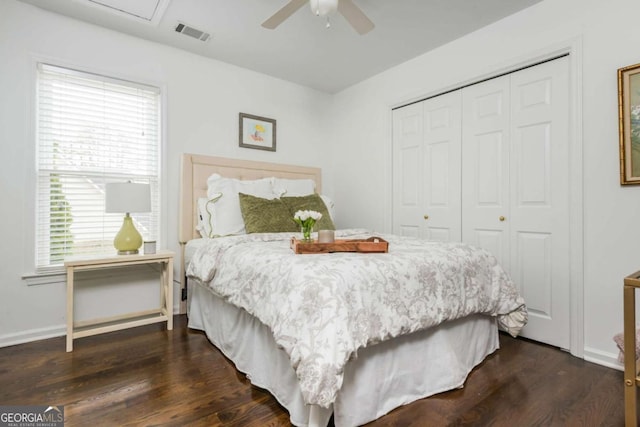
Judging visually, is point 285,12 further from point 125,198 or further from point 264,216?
point 125,198

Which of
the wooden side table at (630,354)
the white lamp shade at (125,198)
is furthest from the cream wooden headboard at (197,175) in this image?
the wooden side table at (630,354)

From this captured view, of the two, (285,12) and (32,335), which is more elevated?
(285,12)

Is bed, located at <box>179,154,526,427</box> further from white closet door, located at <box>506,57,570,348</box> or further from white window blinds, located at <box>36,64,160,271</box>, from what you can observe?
white window blinds, located at <box>36,64,160,271</box>

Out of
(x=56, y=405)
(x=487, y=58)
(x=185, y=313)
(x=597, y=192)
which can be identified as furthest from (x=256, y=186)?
(x=597, y=192)

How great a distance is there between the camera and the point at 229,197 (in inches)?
116

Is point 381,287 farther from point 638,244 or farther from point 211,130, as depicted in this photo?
point 211,130

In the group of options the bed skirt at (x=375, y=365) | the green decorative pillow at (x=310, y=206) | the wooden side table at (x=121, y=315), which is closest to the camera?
the bed skirt at (x=375, y=365)

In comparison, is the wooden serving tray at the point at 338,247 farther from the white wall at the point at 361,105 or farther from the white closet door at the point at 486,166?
the white wall at the point at 361,105

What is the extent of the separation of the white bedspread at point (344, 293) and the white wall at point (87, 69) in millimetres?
1326

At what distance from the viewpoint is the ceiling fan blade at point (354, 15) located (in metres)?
1.97

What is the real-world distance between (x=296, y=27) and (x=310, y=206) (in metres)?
1.50

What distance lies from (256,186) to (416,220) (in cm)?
161

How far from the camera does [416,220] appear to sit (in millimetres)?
3309

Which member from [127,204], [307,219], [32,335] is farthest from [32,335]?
[307,219]
